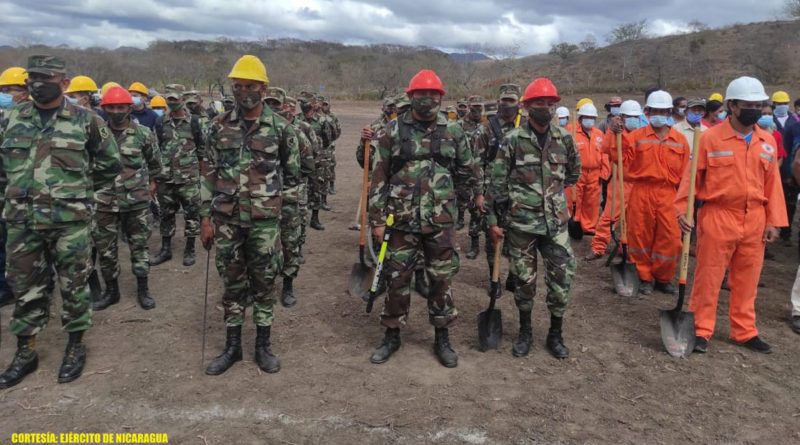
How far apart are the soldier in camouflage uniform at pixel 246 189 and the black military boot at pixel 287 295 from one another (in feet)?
4.95

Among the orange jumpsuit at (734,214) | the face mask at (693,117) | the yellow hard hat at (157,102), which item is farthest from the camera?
the yellow hard hat at (157,102)

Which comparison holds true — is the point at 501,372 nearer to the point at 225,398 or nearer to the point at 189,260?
the point at 225,398

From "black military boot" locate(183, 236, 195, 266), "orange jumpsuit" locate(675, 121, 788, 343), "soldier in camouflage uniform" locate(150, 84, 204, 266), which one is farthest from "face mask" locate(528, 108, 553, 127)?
"black military boot" locate(183, 236, 195, 266)

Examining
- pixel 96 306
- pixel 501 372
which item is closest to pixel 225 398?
pixel 501 372

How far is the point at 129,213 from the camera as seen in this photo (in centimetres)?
567

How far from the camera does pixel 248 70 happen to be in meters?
3.99

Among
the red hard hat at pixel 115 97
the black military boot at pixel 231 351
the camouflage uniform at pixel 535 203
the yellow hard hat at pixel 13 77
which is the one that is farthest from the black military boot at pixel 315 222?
the camouflage uniform at pixel 535 203

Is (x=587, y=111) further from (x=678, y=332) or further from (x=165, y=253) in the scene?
(x=165, y=253)

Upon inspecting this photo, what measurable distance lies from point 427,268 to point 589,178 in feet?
16.1

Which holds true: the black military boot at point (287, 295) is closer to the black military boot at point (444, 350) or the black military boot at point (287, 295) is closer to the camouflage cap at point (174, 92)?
the black military boot at point (444, 350)

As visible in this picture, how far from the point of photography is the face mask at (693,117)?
7675mm

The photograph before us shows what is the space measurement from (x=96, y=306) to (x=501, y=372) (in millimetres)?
4278

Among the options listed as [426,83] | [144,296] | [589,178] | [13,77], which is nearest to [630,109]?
[589,178]

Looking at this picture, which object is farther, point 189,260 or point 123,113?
point 189,260
